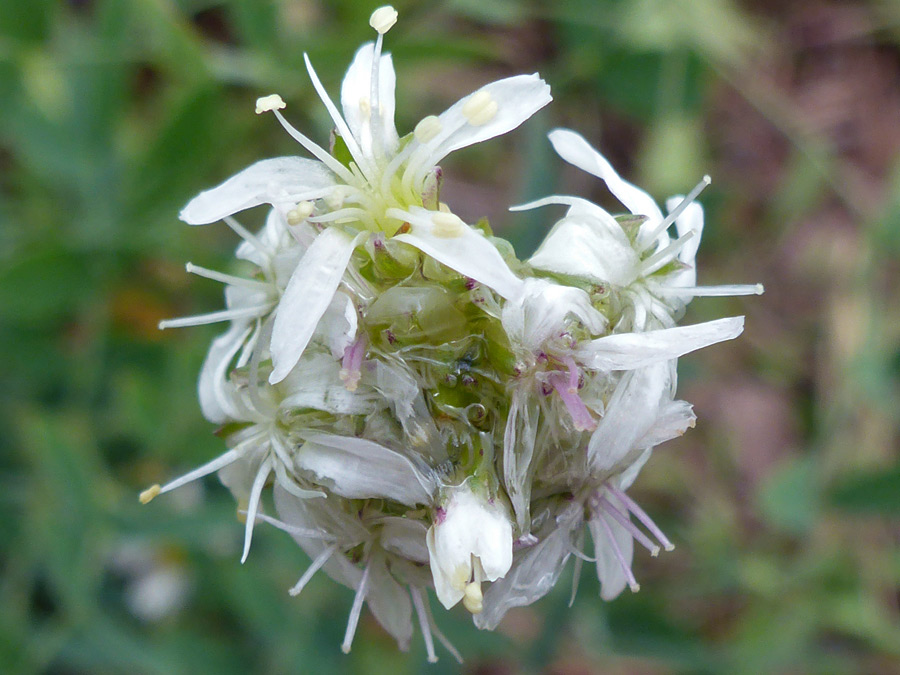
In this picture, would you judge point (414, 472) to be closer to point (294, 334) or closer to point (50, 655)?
point (294, 334)

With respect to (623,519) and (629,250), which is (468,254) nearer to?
(629,250)

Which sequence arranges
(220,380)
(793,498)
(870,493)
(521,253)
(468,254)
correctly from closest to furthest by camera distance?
1. (468,254)
2. (220,380)
3. (521,253)
4. (870,493)
5. (793,498)

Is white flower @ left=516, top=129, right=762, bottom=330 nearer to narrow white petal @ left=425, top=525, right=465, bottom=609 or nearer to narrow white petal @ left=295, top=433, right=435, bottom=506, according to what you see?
narrow white petal @ left=295, top=433, right=435, bottom=506

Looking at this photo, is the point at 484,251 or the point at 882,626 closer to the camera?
the point at 484,251

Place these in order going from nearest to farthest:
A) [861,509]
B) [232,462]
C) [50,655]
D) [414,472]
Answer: [414,472] < [232,462] < [50,655] < [861,509]

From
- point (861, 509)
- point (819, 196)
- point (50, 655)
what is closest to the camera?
point (50, 655)

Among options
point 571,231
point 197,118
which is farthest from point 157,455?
point 571,231

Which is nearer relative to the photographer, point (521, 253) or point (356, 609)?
point (356, 609)

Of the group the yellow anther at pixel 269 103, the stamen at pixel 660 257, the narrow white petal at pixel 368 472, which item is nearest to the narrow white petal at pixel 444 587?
the narrow white petal at pixel 368 472

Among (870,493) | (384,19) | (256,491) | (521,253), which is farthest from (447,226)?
(870,493)
